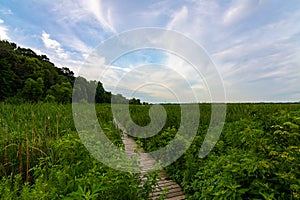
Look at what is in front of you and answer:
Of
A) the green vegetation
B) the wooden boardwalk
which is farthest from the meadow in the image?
the wooden boardwalk

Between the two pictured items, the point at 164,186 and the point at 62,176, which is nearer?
the point at 62,176

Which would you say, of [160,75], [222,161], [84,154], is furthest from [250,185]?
[160,75]

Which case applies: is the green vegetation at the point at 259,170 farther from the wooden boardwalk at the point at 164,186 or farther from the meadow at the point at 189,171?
the wooden boardwalk at the point at 164,186

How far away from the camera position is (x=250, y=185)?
103 inches

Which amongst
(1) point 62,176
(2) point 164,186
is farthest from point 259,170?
(1) point 62,176

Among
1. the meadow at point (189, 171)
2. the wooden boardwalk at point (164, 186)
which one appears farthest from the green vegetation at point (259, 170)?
the wooden boardwalk at point (164, 186)

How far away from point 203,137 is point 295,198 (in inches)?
115

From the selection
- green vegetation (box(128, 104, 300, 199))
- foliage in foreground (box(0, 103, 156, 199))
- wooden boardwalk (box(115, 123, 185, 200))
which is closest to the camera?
green vegetation (box(128, 104, 300, 199))

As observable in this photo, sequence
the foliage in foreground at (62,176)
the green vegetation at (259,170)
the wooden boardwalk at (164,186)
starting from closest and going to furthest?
1. the green vegetation at (259,170)
2. the foliage in foreground at (62,176)
3. the wooden boardwalk at (164,186)

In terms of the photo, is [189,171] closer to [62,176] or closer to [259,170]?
[259,170]

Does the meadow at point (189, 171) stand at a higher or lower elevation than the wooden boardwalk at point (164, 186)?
higher

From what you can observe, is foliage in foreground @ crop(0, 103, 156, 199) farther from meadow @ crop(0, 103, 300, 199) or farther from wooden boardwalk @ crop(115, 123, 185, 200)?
wooden boardwalk @ crop(115, 123, 185, 200)

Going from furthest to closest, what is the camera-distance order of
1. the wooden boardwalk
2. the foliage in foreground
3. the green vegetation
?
1. the wooden boardwalk
2. the foliage in foreground
3. the green vegetation

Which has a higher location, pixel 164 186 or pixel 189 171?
pixel 189 171
